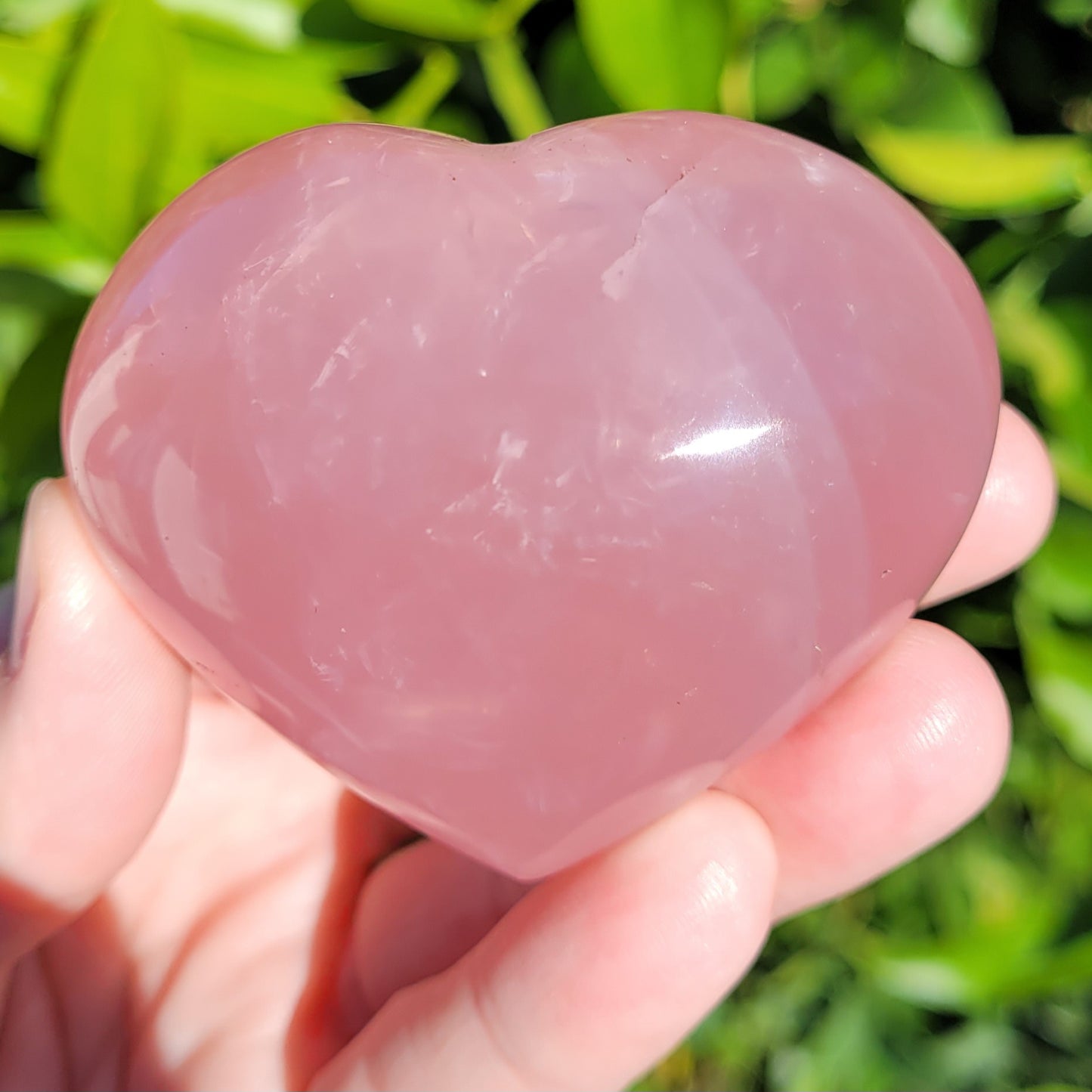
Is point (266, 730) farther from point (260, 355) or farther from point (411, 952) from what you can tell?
point (260, 355)

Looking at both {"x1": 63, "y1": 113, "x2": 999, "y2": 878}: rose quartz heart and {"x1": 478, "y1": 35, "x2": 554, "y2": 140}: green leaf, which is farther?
{"x1": 478, "y1": 35, "x2": 554, "y2": 140}: green leaf

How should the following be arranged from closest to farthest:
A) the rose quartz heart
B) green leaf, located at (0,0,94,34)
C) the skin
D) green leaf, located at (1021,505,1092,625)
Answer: the rose quartz heart, the skin, green leaf, located at (0,0,94,34), green leaf, located at (1021,505,1092,625)

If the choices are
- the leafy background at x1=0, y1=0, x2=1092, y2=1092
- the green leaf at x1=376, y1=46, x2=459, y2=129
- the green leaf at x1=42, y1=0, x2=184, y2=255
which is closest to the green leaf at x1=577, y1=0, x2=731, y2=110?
the leafy background at x1=0, y1=0, x2=1092, y2=1092

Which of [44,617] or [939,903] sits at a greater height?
[44,617]

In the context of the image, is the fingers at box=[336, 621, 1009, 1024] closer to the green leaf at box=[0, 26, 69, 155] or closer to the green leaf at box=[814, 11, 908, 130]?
the green leaf at box=[814, 11, 908, 130]

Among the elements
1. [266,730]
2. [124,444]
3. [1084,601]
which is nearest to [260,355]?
[124,444]

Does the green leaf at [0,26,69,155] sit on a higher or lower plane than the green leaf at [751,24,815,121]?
higher

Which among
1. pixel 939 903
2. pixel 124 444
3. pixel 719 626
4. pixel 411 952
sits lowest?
pixel 939 903
